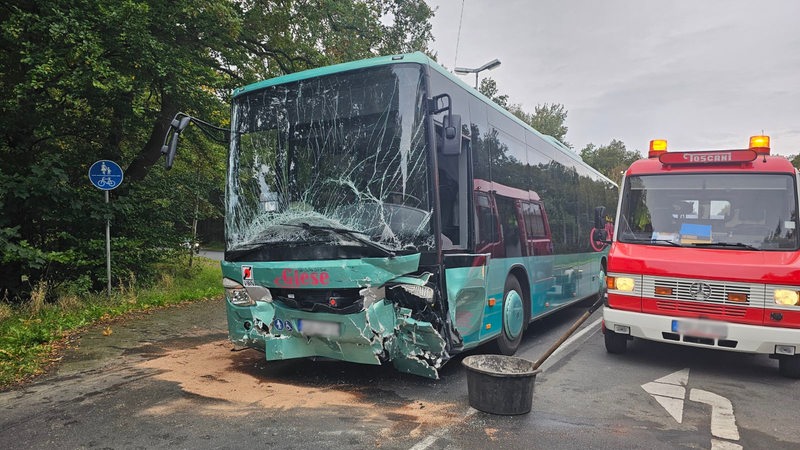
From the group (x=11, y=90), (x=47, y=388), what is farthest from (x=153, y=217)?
(x=47, y=388)

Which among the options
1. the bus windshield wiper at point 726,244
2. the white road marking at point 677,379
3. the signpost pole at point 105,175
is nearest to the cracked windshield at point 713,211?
the bus windshield wiper at point 726,244

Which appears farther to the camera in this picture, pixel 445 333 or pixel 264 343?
pixel 264 343

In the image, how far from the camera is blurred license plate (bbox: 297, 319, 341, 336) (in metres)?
5.06

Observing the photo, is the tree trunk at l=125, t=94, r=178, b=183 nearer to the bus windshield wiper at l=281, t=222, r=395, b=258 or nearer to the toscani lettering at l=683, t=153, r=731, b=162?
the bus windshield wiper at l=281, t=222, r=395, b=258

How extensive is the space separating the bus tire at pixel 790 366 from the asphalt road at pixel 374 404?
143mm

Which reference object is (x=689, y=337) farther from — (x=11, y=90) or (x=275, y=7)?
(x=11, y=90)

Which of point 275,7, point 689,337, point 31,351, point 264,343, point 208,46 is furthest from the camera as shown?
point 275,7

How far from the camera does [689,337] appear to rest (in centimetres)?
599

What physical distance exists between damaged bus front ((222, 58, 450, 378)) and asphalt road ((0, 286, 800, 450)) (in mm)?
545

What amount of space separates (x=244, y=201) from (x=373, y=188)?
5.07 ft

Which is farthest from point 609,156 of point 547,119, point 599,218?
point 599,218

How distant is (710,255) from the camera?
6.12m

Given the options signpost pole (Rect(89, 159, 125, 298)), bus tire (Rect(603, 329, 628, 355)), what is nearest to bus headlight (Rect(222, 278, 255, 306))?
bus tire (Rect(603, 329, 628, 355))

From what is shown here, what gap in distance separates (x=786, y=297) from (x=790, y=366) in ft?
3.07
